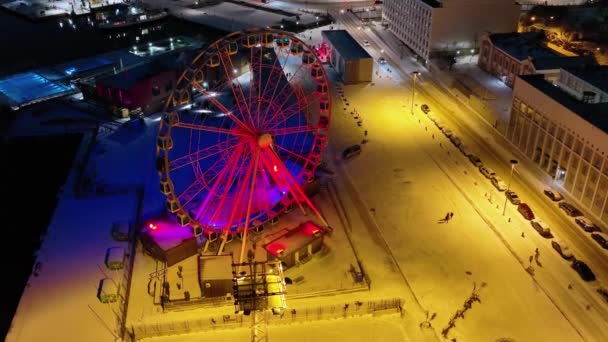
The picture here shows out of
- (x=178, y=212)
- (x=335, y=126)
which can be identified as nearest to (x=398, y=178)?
(x=335, y=126)

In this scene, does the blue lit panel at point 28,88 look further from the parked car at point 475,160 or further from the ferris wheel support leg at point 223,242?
the parked car at point 475,160

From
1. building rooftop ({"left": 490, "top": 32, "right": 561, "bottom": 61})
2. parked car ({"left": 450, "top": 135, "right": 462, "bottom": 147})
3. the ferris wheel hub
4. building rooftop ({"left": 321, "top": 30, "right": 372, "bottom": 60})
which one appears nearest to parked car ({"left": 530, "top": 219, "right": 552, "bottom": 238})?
parked car ({"left": 450, "top": 135, "right": 462, "bottom": 147})

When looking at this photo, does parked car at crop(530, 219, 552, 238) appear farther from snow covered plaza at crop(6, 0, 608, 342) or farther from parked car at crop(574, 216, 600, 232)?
parked car at crop(574, 216, 600, 232)

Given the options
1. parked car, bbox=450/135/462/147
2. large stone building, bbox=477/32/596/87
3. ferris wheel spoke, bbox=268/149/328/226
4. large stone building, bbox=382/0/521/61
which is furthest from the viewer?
large stone building, bbox=382/0/521/61

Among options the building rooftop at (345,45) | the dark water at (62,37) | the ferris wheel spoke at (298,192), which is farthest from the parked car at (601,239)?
the dark water at (62,37)

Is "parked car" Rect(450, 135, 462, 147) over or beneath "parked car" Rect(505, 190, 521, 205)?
over

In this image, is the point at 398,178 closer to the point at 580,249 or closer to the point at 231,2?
the point at 580,249

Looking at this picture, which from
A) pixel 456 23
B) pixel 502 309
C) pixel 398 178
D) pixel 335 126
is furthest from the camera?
pixel 456 23
